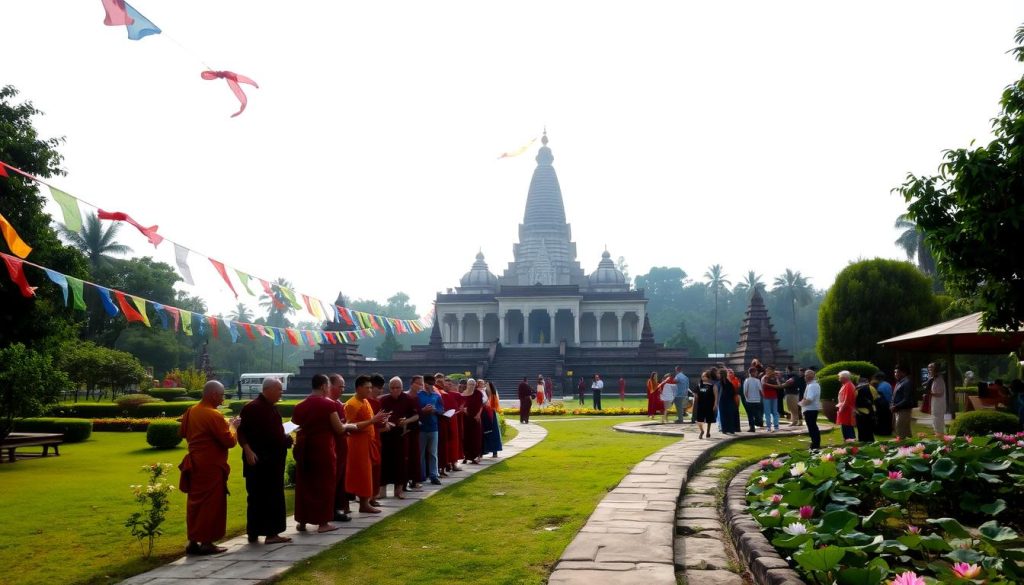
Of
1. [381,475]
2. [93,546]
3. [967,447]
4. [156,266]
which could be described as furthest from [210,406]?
[156,266]

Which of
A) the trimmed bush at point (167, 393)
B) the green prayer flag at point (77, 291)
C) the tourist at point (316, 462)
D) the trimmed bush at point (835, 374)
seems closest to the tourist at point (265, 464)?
the tourist at point (316, 462)

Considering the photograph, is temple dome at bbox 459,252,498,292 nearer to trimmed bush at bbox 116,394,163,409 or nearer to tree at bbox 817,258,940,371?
tree at bbox 817,258,940,371

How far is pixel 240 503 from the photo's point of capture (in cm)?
938

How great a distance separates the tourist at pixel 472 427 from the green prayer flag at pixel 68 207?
6067 mm

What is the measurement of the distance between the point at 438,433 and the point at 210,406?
168 inches

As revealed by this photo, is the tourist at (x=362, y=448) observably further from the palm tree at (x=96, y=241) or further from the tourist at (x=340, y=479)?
the palm tree at (x=96, y=241)

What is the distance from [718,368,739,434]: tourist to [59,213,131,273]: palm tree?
48.1 metres

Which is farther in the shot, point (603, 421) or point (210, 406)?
point (603, 421)

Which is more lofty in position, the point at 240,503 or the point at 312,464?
the point at 312,464

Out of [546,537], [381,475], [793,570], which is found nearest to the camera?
[793,570]

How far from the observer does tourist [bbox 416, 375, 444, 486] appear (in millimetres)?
10086

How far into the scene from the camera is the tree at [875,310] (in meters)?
28.7

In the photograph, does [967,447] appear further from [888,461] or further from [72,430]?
[72,430]

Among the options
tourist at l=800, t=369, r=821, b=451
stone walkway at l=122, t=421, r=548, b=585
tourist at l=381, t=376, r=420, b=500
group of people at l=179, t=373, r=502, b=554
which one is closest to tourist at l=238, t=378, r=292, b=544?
group of people at l=179, t=373, r=502, b=554
